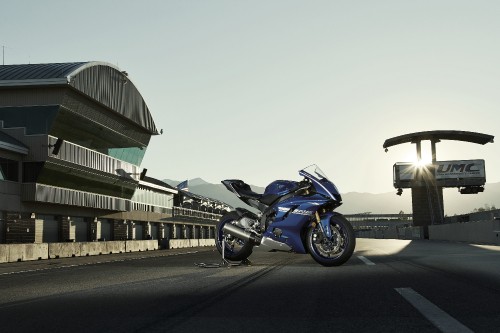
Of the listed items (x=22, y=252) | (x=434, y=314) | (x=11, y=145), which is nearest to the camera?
(x=434, y=314)

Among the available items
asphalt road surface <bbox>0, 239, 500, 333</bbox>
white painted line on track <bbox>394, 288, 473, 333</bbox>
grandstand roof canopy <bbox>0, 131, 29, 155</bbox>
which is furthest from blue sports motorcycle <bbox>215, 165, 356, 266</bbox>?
grandstand roof canopy <bbox>0, 131, 29, 155</bbox>

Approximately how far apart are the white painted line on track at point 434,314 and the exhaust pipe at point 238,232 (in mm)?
5319

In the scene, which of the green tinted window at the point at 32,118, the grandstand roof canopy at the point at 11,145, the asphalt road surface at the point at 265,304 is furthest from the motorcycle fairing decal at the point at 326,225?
the green tinted window at the point at 32,118

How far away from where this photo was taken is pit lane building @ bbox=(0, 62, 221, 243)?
132 ft

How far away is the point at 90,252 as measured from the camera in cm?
3297

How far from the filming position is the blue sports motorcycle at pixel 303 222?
10.6 metres

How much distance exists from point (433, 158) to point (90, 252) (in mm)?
62324

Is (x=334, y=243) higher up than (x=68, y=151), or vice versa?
(x=68, y=151)

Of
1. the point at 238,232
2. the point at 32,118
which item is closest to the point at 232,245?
the point at 238,232

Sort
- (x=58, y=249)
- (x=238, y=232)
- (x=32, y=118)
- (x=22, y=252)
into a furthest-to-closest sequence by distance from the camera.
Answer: (x=32, y=118), (x=58, y=249), (x=22, y=252), (x=238, y=232)

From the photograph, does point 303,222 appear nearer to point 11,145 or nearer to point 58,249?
point 58,249

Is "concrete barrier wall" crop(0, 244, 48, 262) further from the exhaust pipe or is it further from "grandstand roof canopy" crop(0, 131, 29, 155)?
the exhaust pipe

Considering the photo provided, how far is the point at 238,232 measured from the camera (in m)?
11.9

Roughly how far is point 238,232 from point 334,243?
2122 mm
